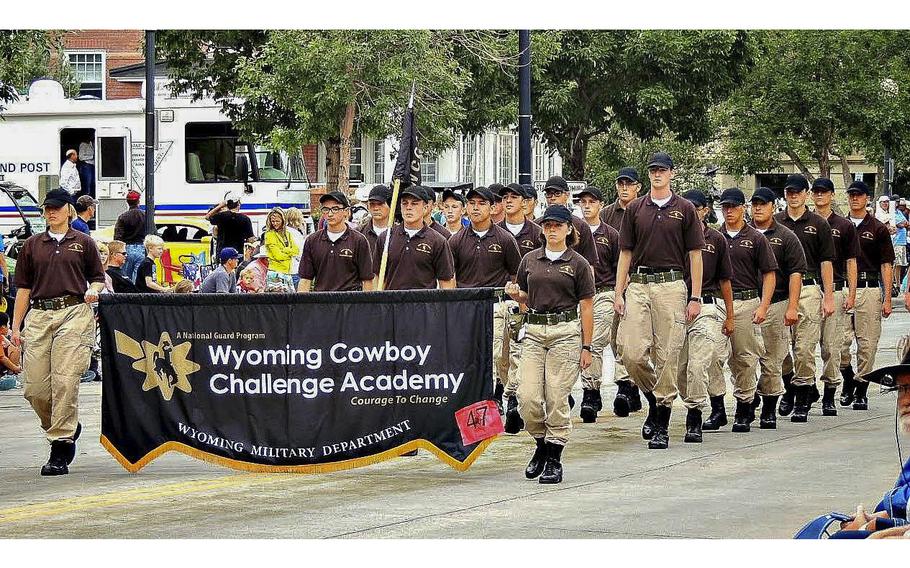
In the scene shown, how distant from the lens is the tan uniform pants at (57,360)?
38.3 ft

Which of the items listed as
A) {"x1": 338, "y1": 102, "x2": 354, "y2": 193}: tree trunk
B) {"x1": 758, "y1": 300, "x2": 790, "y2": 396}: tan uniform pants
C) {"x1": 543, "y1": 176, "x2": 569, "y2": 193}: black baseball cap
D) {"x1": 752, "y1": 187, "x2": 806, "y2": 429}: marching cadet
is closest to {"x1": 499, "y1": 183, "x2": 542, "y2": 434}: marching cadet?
{"x1": 543, "y1": 176, "x2": 569, "y2": 193}: black baseball cap

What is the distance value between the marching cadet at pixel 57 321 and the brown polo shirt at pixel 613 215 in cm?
581

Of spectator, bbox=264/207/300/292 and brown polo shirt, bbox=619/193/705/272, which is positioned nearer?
brown polo shirt, bbox=619/193/705/272

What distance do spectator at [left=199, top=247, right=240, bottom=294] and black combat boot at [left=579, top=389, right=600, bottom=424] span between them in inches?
222

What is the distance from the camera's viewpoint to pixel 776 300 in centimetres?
1416

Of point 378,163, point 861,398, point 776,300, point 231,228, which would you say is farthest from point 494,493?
point 378,163

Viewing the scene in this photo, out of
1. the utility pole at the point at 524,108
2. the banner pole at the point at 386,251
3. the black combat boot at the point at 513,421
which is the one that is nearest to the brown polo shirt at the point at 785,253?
the black combat boot at the point at 513,421

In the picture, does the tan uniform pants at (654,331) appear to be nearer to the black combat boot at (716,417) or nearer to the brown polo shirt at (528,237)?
the black combat boot at (716,417)

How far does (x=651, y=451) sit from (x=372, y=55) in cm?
1874

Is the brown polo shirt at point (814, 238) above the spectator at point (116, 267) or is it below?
above

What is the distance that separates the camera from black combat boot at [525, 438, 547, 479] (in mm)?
10844

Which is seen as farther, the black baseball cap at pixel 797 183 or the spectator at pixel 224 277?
the spectator at pixel 224 277

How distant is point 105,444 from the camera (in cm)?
1120

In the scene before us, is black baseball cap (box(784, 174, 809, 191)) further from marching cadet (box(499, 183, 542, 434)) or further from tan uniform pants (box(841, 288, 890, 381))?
marching cadet (box(499, 183, 542, 434))
